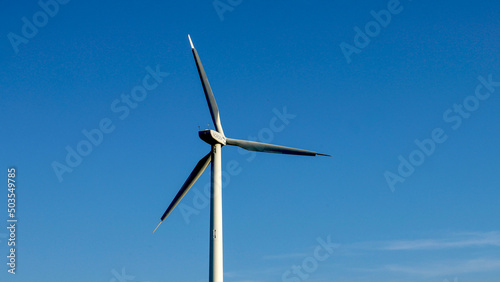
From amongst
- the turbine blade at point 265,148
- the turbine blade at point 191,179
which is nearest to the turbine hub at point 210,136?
the turbine blade at point 191,179

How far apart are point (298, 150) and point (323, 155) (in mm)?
2646

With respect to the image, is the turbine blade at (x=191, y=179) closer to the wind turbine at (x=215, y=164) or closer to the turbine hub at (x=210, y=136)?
the wind turbine at (x=215, y=164)

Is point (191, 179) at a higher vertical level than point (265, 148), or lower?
lower

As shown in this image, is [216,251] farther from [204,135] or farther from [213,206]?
[204,135]

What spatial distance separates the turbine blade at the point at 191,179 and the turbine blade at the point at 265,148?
10.4 ft

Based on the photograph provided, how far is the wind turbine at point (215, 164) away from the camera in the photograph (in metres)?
53.7

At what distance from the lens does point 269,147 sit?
61000 mm

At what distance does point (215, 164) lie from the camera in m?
57.1

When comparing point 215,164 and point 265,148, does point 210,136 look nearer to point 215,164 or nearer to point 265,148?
point 215,164

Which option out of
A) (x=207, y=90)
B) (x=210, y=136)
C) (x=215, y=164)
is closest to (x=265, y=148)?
(x=215, y=164)

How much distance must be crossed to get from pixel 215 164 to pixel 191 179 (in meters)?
4.30

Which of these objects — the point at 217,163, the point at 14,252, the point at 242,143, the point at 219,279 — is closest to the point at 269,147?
the point at 242,143

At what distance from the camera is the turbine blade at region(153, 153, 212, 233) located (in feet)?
195

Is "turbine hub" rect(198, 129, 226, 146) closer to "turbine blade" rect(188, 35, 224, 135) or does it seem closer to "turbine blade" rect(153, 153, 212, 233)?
"turbine blade" rect(153, 153, 212, 233)
